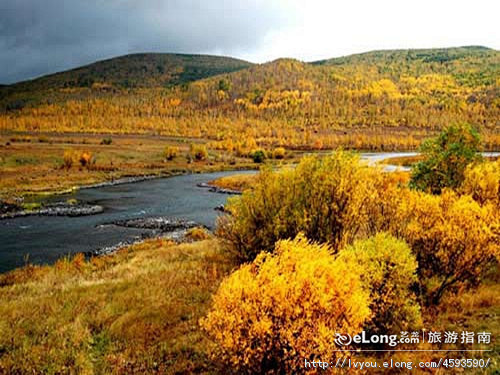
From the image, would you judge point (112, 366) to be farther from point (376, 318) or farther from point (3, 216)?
point (3, 216)

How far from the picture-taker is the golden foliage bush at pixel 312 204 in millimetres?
17016

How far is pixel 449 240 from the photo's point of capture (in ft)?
51.6

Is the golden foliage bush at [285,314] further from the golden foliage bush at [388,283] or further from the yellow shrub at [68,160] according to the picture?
the yellow shrub at [68,160]

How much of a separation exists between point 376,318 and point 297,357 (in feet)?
14.3

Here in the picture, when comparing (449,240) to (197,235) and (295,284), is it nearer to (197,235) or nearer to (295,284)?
(295,284)

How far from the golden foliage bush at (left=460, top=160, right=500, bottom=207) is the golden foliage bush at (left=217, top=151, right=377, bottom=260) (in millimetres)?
9340

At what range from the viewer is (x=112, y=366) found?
11102 mm

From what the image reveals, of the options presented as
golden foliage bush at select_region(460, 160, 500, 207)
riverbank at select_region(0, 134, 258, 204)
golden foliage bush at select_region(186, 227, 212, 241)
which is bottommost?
golden foliage bush at select_region(186, 227, 212, 241)

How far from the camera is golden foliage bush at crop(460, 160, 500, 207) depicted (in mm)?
23359

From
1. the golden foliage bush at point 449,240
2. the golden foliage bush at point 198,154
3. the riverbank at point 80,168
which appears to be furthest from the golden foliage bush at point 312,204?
the golden foliage bush at point 198,154

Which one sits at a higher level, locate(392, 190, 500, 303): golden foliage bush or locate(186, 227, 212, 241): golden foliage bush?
locate(392, 190, 500, 303): golden foliage bush

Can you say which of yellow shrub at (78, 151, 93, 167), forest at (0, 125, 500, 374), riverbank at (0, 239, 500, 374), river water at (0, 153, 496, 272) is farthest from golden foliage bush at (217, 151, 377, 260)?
yellow shrub at (78, 151, 93, 167)

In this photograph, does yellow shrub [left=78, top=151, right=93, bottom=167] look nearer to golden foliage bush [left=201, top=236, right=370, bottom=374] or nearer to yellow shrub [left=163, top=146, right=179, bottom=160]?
yellow shrub [left=163, top=146, right=179, bottom=160]

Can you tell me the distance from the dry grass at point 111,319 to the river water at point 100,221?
10.8 m
